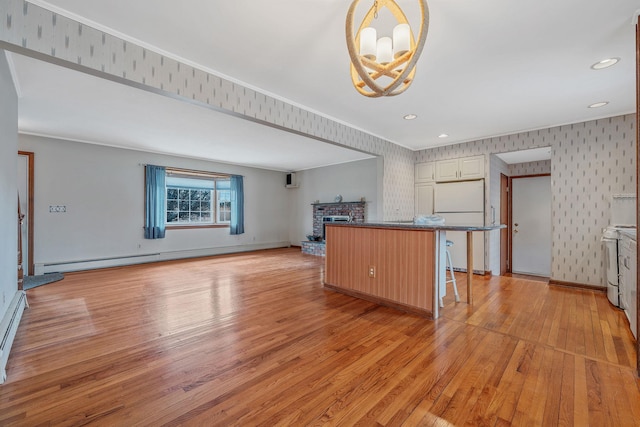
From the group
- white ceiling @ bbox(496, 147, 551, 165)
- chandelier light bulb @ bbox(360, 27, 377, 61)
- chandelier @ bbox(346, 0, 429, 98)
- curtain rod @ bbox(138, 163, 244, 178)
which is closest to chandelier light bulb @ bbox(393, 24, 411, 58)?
chandelier @ bbox(346, 0, 429, 98)

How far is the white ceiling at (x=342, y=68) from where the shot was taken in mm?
1935

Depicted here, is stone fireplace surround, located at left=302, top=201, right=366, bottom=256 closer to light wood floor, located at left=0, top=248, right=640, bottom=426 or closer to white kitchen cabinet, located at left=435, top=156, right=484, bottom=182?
white kitchen cabinet, located at left=435, top=156, right=484, bottom=182

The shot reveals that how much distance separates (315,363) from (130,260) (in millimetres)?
5636

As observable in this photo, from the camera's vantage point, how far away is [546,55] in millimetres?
2457

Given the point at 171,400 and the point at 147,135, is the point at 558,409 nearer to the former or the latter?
the point at 171,400

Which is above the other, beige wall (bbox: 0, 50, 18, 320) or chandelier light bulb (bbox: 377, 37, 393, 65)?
chandelier light bulb (bbox: 377, 37, 393, 65)

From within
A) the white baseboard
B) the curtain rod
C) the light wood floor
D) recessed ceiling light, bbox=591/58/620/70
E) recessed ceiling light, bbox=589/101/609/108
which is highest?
recessed ceiling light, bbox=591/58/620/70

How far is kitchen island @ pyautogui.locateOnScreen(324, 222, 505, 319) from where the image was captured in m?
2.83

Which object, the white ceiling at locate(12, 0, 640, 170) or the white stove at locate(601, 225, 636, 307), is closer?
the white ceiling at locate(12, 0, 640, 170)

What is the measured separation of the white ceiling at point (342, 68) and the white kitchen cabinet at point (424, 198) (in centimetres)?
131

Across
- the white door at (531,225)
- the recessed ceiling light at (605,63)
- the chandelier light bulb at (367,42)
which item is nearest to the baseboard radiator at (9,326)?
the chandelier light bulb at (367,42)

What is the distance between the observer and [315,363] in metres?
1.98

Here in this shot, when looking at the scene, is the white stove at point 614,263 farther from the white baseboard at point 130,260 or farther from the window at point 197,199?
the window at point 197,199

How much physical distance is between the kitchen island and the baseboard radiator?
309 cm
